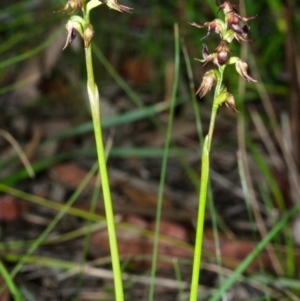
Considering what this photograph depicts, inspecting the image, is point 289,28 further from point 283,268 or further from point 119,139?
point 119,139

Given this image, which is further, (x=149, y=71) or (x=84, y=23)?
(x=149, y=71)

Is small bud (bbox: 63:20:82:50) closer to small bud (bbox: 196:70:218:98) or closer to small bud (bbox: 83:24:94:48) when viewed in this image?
small bud (bbox: 83:24:94:48)

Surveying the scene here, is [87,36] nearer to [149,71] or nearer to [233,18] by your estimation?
[233,18]

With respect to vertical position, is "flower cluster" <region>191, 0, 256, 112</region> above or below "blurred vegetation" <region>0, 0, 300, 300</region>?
above

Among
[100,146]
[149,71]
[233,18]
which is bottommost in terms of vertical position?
[149,71]

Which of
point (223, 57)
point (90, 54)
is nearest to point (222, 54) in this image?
point (223, 57)

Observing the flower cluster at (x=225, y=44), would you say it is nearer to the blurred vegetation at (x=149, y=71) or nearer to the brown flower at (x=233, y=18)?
the brown flower at (x=233, y=18)

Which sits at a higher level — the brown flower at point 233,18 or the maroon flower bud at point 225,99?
the brown flower at point 233,18

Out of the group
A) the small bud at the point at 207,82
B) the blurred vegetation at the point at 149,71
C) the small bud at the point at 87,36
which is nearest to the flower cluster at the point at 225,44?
the small bud at the point at 207,82

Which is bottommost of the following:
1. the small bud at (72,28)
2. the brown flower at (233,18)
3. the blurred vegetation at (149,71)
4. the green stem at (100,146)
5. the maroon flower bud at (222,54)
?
the blurred vegetation at (149,71)

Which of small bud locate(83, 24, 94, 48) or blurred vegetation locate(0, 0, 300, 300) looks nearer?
small bud locate(83, 24, 94, 48)

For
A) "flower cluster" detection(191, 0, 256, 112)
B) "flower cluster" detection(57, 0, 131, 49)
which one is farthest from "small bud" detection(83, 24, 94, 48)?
"flower cluster" detection(191, 0, 256, 112)

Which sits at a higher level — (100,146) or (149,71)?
(100,146)
